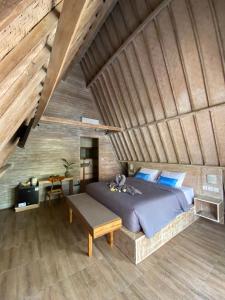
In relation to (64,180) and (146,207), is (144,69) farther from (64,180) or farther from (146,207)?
(64,180)

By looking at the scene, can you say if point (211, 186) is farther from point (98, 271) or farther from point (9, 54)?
point (9, 54)

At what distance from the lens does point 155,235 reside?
7.75 feet

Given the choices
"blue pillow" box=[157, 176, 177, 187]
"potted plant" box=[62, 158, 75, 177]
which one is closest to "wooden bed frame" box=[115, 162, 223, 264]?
"blue pillow" box=[157, 176, 177, 187]

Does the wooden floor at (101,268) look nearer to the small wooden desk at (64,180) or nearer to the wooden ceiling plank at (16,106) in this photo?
the small wooden desk at (64,180)

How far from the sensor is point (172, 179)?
370 centimetres

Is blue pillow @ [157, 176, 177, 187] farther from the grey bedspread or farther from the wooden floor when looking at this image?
the wooden floor

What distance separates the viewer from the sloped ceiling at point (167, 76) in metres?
2.27

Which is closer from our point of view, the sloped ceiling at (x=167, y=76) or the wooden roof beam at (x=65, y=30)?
the wooden roof beam at (x=65, y=30)

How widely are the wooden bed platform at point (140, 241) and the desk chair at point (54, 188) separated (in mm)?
2592

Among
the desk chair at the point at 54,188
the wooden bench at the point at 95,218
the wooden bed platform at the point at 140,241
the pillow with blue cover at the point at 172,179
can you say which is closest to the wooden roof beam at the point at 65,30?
the wooden bench at the point at 95,218

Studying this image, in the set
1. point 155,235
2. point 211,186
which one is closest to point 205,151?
point 211,186

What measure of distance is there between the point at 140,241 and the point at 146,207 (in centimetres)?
50

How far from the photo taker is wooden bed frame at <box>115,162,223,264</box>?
2145 millimetres

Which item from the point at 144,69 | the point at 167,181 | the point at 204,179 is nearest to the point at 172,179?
the point at 167,181
